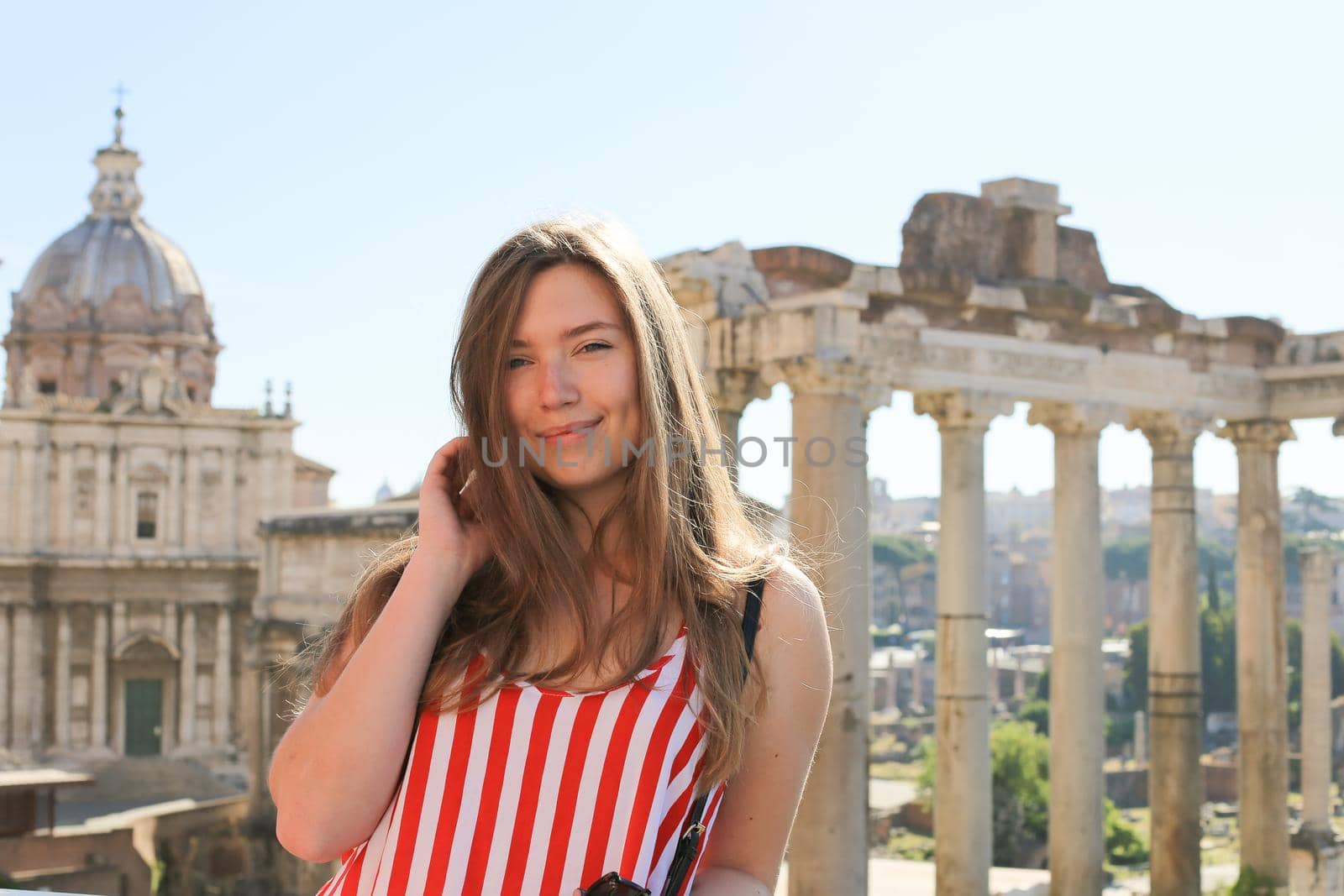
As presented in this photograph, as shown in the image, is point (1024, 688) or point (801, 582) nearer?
point (801, 582)

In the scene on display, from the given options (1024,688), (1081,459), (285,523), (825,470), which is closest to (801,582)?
(825,470)

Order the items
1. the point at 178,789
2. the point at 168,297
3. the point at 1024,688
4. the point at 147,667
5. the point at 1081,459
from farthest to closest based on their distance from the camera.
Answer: the point at 1024,688 → the point at 168,297 → the point at 147,667 → the point at 178,789 → the point at 1081,459

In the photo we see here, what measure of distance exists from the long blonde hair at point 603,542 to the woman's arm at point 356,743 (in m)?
0.08

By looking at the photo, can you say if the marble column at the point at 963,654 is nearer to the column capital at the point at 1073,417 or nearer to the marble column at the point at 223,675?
the column capital at the point at 1073,417

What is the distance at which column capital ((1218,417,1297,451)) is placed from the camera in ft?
48.5

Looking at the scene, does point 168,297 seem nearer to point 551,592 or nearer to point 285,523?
point 285,523

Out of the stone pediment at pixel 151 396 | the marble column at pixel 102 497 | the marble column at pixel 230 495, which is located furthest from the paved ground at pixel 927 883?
the stone pediment at pixel 151 396

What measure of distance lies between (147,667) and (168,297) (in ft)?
42.2

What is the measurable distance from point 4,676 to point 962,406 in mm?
37488

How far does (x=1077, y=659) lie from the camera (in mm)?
13086

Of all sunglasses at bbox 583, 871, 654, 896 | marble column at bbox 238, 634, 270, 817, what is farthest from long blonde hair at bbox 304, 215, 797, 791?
marble column at bbox 238, 634, 270, 817

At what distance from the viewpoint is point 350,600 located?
8.73 ft

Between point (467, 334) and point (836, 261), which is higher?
point (836, 261)

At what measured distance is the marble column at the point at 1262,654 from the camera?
48.1 ft
